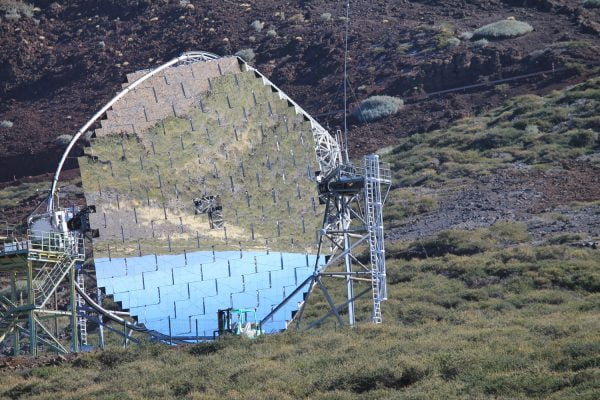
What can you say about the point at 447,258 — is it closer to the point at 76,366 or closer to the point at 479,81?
the point at 76,366

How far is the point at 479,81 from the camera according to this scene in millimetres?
86500

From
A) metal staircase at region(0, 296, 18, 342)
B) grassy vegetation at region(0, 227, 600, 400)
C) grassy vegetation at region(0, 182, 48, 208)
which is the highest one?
grassy vegetation at region(0, 182, 48, 208)

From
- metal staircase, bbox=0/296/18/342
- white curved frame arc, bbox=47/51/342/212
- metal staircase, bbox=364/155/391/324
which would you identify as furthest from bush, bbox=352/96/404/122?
metal staircase, bbox=0/296/18/342

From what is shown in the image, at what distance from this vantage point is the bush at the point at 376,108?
83562mm

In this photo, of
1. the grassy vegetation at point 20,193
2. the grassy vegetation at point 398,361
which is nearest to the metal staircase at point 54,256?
the grassy vegetation at point 398,361

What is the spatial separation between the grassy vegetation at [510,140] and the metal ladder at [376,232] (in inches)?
1084

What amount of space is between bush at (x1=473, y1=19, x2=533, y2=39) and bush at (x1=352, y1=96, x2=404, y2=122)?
9.39m

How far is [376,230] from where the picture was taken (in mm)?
43500

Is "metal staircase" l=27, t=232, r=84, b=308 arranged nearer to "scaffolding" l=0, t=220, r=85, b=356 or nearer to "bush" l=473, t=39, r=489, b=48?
"scaffolding" l=0, t=220, r=85, b=356

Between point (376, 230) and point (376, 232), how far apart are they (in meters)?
0.07

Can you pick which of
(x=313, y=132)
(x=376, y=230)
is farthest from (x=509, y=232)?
(x=376, y=230)

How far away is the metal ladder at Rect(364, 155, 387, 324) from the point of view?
43.2m

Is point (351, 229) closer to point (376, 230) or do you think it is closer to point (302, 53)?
point (376, 230)

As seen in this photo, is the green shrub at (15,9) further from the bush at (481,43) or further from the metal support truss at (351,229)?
the metal support truss at (351,229)
